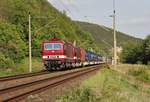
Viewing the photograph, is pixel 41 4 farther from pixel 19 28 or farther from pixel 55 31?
pixel 19 28

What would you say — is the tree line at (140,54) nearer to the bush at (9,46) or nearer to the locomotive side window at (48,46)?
the bush at (9,46)

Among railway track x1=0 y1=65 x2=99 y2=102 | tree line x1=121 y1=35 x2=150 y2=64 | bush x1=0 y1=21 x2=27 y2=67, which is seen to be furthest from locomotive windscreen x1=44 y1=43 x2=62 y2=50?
tree line x1=121 y1=35 x2=150 y2=64

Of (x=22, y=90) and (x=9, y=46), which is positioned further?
(x=9, y=46)

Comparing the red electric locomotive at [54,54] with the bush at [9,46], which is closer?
the red electric locomotive at [54,54]

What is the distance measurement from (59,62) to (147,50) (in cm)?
9805

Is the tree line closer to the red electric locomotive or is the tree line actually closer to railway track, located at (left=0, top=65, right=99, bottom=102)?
the red electric locomotive

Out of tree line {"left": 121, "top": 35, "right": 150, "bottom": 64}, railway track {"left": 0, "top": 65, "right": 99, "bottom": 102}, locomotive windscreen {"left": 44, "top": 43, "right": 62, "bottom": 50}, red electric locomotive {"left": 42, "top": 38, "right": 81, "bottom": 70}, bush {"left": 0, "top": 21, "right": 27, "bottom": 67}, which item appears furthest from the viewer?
tree line {"left": 121, "top": 35, "right": 150, "bottom": 64}

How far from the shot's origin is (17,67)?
53.7m

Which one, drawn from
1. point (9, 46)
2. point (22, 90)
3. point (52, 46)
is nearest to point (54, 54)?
point (52, 46)

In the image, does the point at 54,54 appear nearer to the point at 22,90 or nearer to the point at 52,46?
the point at 52,46

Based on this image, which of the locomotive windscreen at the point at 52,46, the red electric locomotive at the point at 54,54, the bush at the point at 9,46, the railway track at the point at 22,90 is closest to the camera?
the railway track at the point at 22,90

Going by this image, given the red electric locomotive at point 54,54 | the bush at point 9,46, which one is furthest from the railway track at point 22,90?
the bush at point 9,46

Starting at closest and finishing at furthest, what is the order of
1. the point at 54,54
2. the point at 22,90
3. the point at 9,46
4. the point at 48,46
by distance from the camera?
the point at 22,90 < the point at 54,54 < the point at 48,46 < the point at 9,46

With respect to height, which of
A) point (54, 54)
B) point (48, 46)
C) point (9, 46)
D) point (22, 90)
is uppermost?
point (9, 46)
